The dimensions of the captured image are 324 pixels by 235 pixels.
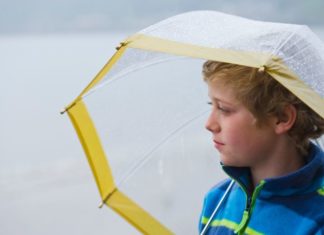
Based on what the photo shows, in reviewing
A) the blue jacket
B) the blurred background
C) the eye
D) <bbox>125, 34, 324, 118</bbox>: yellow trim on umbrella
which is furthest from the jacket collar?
the blurred background

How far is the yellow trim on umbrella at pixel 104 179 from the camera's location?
161 cm

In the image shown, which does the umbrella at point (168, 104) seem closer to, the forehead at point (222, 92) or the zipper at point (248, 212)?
the forehead at point (222, 92)

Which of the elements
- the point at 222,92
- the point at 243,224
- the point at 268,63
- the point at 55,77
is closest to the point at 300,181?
the point at 243,224

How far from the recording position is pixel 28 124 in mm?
4328

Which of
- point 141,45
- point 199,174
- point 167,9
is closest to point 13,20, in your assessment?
point 167,9

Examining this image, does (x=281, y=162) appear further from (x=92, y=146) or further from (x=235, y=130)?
(x=92, y=146)

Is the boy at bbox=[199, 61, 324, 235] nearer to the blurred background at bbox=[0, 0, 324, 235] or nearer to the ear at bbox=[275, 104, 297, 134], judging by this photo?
the ear at bbox=[275, 104, 297, 134]

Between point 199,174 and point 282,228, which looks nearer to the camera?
point 282,228

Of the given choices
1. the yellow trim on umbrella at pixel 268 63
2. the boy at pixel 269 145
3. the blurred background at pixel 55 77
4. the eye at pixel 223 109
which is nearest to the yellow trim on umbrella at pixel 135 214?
the boy at pixel 269 145

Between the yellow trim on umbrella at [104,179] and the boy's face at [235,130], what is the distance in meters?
0.32

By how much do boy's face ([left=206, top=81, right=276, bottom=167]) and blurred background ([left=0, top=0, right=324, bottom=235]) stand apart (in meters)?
2.32

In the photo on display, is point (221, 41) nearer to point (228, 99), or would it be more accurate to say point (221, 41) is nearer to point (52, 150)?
point (228, 99)

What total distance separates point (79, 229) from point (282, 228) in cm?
234

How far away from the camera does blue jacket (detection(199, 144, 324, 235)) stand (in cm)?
141
